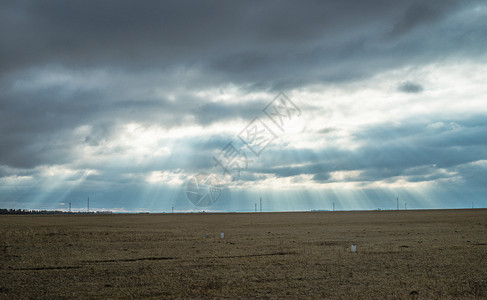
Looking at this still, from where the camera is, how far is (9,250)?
29.5 m

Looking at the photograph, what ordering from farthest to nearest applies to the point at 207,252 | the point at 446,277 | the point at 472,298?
the point at 207,252 → the point at 446,277 → the point at 472,298

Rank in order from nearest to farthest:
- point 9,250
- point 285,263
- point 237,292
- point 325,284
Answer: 1. point 237,292
2. point 325,284
3. point 285,263
4. point 9,250

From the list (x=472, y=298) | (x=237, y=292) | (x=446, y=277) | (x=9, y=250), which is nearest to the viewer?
(x=472, y=298)

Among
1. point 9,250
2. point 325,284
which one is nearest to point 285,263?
point 325,284

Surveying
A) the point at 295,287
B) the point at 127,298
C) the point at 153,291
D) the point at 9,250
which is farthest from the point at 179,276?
the point at 9,250

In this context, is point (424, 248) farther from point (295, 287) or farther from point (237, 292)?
point (237, 292)

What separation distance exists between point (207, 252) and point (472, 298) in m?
16.8

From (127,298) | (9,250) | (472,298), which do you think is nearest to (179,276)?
(127,298)

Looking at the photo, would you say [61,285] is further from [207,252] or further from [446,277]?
[446,277]

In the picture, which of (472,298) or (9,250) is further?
(9,250)

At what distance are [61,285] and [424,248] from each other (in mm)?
22945

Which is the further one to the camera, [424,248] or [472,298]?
[424,248]

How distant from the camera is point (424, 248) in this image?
28047 mm

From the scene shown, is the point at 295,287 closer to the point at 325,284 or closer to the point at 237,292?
the point at 325,284
